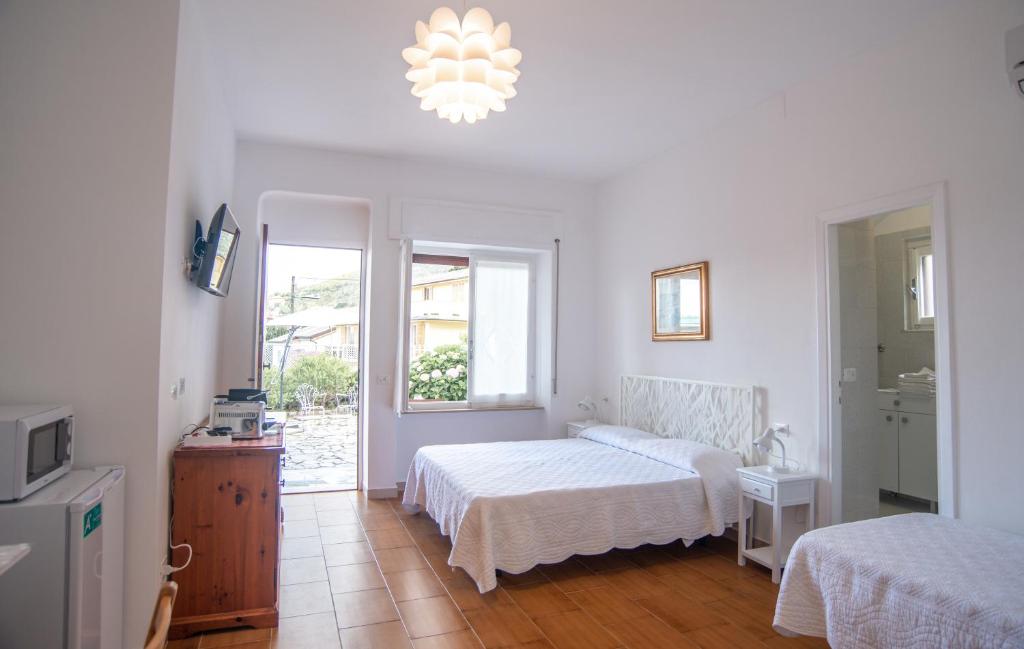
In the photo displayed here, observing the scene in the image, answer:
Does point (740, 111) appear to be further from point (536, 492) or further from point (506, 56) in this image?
point (536, 492)

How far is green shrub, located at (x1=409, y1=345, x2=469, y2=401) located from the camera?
545 cm

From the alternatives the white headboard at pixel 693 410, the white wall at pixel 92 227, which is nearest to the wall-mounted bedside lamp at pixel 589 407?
the white headboard at pixel 693 410

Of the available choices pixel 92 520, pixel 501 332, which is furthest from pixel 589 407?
pixel 92 520

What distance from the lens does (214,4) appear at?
2773 mm

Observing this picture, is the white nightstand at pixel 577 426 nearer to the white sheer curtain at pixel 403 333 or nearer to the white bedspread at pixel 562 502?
the white bedspread at pixel 562 502

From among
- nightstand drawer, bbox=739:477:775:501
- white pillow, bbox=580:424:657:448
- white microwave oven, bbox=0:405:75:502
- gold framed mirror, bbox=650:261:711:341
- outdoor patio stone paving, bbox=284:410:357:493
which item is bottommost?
outdoor patio stone paving, bbox=284:410:357:493

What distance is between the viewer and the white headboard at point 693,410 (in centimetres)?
383

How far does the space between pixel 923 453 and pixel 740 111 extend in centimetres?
282

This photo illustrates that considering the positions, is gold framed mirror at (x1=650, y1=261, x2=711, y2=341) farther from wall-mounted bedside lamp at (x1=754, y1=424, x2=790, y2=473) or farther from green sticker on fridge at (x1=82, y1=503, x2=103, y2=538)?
green sticker on fridge at (x1=82, y1=503, x2=103, y2=538)

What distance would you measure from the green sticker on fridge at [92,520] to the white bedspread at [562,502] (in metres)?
1.63

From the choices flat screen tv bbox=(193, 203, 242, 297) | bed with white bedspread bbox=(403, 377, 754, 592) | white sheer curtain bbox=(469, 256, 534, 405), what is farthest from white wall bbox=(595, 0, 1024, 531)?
flat screen tv bbox=(193, 203, 242, 297)

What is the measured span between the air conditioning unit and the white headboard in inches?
81.7

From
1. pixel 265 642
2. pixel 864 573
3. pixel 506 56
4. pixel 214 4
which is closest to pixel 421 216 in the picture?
pixel 214 4

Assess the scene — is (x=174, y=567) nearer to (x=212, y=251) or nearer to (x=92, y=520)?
(x=92, y=520)
